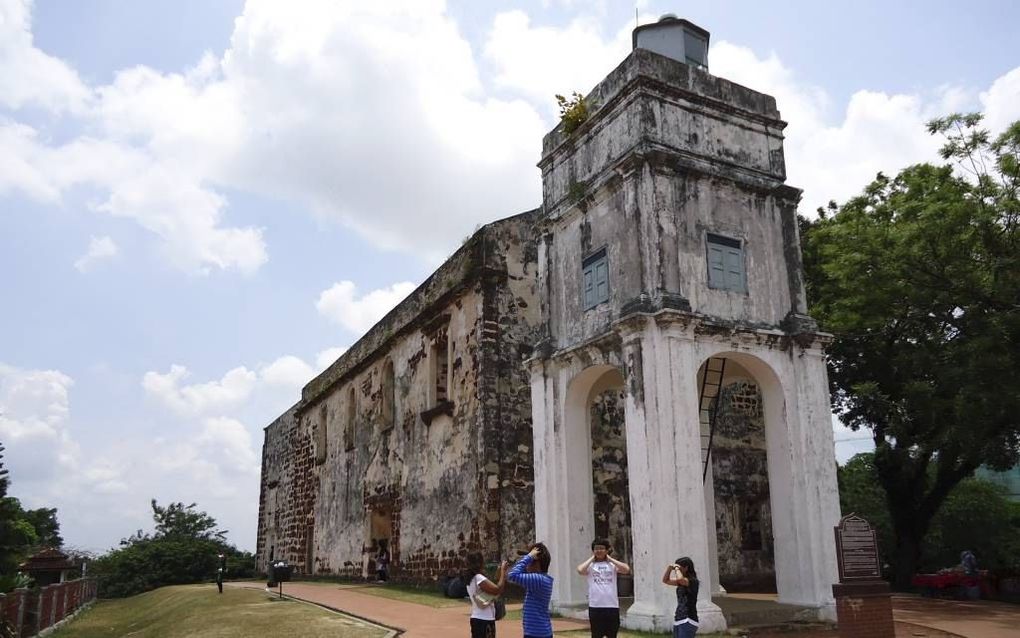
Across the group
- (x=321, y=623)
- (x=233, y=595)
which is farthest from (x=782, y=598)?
(x=233, y=595)

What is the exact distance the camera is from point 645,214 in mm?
10844

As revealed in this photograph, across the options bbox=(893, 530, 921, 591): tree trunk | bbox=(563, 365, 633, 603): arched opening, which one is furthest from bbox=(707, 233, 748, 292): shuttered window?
bbox=(893, 530, 921, 591): tree trunk

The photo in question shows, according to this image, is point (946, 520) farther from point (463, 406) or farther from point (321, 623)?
point (321, 623)

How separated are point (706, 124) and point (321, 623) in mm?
8621

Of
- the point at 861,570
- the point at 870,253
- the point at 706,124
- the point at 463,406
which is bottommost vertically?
the point at 861,570

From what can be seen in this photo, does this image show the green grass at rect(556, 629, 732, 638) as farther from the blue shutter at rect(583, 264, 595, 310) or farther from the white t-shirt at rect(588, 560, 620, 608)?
the blue shutter at rect(583, 264, 595, 310)

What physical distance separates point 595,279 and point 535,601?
6.44m

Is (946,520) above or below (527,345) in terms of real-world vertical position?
below

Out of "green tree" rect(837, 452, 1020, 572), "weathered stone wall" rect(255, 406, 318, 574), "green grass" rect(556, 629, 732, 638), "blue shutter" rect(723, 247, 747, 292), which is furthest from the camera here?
"weathered stone wall" rect(255, 406, 318, 574)

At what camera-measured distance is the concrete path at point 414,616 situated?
9.61 m

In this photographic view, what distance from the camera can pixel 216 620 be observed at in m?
11.8

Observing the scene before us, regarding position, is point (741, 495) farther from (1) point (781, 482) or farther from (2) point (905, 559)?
(1) point (781, 482)

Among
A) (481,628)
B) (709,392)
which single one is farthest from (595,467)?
(481,628)

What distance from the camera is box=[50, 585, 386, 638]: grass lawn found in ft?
33.8
